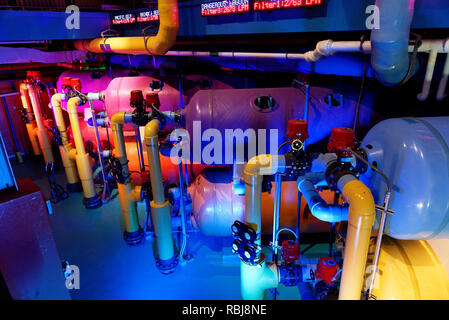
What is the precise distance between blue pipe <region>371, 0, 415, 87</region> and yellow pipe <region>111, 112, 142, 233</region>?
131 inches

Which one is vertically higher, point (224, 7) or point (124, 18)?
point (124, 18)

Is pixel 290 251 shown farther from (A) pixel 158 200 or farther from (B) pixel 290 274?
(A) pixel 158 200

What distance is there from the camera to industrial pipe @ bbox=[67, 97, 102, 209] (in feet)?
18.4

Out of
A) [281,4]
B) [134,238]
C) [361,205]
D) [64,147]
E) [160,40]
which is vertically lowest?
[134,238]

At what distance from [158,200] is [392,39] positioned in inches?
129

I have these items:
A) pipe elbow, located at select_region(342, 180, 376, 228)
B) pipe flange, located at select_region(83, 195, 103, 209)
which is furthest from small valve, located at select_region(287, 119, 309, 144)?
pipe flange, located at select_region(83, 195, 103, 209)

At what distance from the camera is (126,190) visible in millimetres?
4676

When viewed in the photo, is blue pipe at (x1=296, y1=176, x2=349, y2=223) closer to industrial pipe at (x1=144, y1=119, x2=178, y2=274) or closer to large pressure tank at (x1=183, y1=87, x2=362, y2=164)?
large pressure tank at (x1=183, y1=87, x2=362, y2=164)

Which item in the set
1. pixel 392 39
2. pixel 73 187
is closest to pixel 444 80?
pixel 392 39

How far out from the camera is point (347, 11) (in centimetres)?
299

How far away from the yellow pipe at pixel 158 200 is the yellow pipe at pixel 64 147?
128 inches
